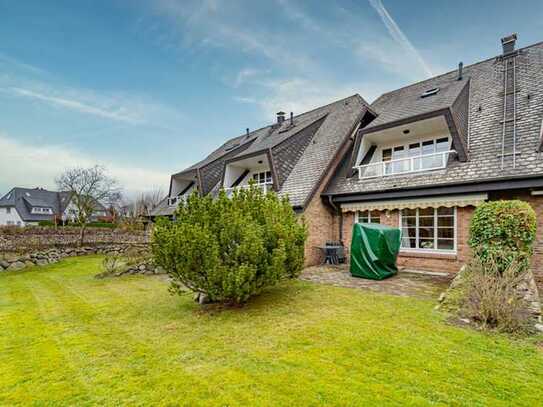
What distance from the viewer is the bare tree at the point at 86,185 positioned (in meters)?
30.0

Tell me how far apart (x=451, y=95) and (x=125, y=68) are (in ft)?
59.9

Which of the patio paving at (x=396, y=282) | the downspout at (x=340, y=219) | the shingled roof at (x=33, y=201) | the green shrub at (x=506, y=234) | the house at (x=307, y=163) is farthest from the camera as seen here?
the shingled roof at (x=33, y=201)

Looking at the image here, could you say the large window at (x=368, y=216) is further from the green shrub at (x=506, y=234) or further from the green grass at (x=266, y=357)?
the green grass at (x=266, y=357)

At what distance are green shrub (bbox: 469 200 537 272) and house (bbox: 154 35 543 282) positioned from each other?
287 centimetres

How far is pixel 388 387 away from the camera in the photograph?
3.97 m

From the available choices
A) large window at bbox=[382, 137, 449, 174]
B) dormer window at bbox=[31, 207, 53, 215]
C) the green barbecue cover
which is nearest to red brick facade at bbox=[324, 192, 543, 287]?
the green barbecue cover

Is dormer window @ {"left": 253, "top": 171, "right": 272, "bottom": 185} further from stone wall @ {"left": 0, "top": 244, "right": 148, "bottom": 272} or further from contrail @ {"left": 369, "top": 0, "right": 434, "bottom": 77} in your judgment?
contrail @ {"left": 369, "top": 0, "right": 434, "bottom": 77}

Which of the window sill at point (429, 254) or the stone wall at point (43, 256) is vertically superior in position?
the window sill at point (429, 254)

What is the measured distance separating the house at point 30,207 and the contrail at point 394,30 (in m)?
52.7

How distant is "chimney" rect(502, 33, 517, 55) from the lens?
51.5ft

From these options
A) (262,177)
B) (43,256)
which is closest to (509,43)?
(262,177)

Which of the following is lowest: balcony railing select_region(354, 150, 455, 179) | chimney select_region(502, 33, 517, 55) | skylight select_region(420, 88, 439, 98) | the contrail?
balcony railing select_region(354, 150, 455, 179)

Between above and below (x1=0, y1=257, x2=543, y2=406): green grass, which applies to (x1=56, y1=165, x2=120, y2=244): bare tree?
above

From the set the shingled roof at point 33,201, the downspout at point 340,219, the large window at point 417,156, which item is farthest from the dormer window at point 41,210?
the large window at point 417,156
